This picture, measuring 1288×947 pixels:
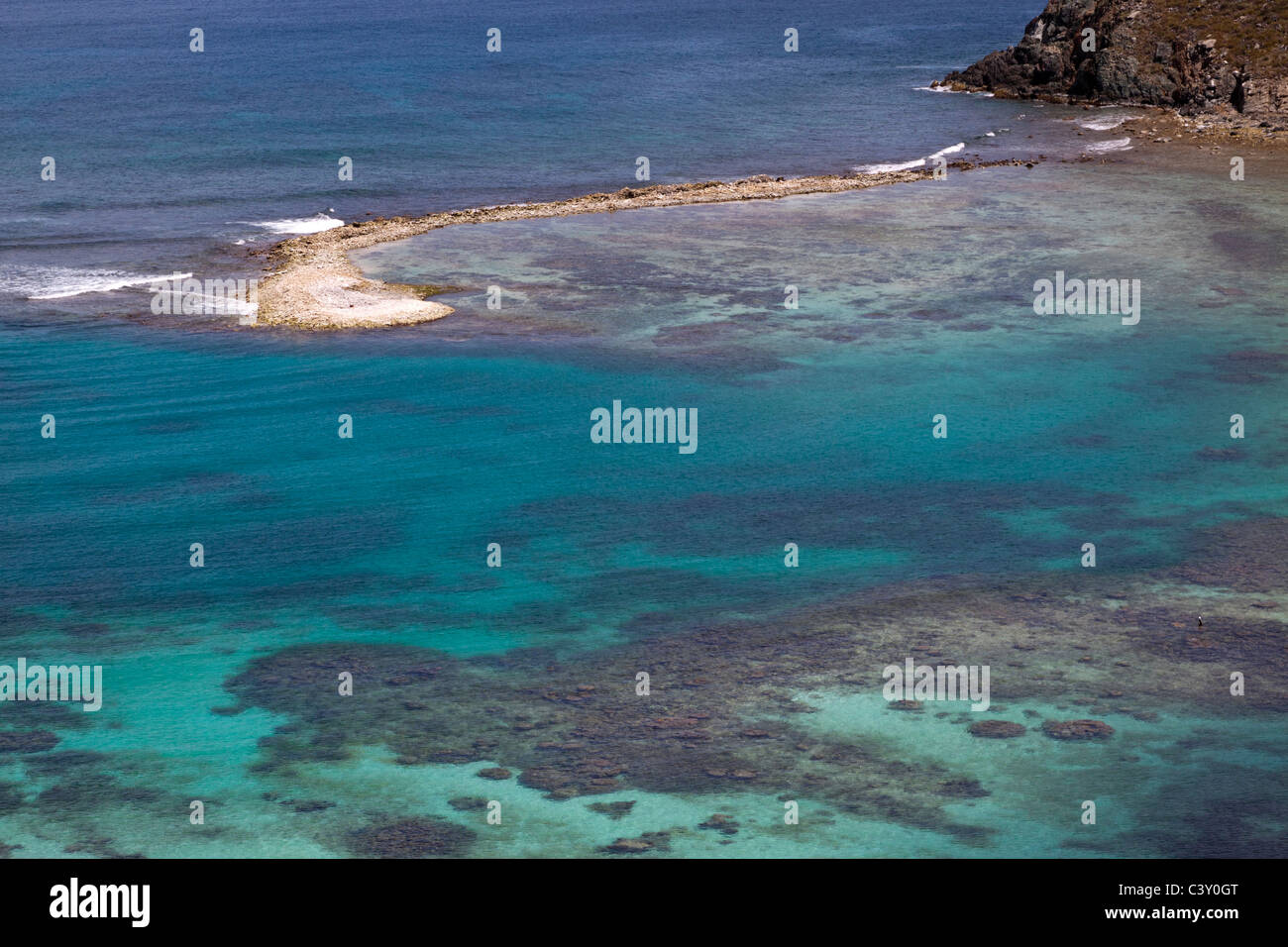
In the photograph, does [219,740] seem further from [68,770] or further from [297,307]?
[297,307]

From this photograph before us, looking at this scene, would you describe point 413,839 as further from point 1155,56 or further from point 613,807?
point 1155,56

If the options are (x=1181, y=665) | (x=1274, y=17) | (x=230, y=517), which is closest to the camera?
(x=1181, y=665)

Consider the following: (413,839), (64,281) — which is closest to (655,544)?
(413,839)

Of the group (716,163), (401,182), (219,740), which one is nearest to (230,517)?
(219,740)

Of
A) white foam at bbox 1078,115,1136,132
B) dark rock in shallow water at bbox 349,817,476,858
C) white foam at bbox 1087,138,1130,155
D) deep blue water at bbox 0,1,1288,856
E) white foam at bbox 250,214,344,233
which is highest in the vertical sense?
white foam at bbox 1078,115,1136,132

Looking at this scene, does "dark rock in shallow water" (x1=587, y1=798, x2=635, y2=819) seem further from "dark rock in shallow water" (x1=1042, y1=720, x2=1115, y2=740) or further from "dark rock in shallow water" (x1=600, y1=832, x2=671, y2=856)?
"dark rock in shallow water" (x1=1042, y1=720, x2=1115, y2=740)

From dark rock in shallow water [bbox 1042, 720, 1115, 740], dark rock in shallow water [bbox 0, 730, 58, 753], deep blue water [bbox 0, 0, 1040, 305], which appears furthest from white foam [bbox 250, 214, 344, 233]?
dark rock in shallow water [bbox 1042, 720, 1115, 740]
